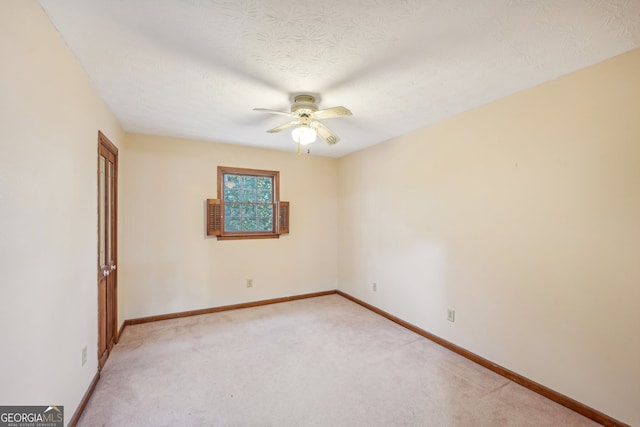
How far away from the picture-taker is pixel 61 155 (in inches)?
65.5

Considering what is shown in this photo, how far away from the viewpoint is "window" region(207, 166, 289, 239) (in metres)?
4.02

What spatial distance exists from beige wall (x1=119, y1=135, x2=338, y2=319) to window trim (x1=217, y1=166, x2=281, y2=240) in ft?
0.25

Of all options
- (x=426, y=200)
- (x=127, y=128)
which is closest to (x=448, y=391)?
(x=426, y=200)

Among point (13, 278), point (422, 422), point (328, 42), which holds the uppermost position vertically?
point (328, 42)

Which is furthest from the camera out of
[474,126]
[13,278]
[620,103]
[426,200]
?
[426,200]

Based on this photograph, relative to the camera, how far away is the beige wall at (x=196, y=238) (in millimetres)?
3578

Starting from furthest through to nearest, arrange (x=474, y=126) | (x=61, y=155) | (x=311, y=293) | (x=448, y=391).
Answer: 1. (x=311, y=293)
2. (x=474, y=126)
3. (x=448, y=391)
4. (x=61, y=155)

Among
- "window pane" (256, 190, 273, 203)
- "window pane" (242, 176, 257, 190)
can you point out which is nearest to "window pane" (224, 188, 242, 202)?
"window pane" (242, 176, 257, 190)

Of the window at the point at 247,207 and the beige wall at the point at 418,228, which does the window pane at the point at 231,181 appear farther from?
the beige wall at the point at 418,228

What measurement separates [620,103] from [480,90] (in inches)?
34.3

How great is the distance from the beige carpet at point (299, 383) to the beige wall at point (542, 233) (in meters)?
0.33

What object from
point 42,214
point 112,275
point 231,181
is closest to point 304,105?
point 42,214

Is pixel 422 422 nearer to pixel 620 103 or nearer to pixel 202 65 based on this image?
pixel 620 103
